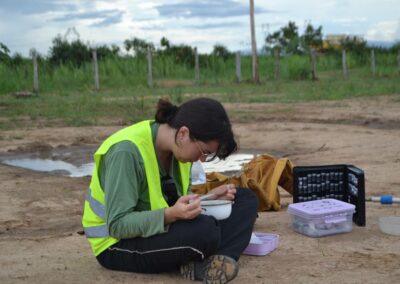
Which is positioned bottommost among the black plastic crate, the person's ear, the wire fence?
the black plastic crate

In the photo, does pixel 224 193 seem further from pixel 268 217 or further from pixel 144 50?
pixel 144 50

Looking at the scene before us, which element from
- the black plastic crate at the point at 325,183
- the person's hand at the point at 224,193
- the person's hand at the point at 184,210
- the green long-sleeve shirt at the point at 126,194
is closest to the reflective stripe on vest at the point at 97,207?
the green long-sleeve shirt at the point at 126,194

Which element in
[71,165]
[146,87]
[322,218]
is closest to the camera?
[322,218]

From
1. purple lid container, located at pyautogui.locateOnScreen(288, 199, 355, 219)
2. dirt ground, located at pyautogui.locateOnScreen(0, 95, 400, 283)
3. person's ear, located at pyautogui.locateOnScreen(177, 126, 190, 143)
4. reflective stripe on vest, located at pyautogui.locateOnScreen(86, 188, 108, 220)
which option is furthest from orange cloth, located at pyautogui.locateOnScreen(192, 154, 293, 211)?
person's ear, located at pyautogui.locateOnScreen(177, 126, 190, 143)

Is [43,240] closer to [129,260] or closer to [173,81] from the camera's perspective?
[129,260]

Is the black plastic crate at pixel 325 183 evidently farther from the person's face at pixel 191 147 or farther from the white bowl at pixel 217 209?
the person's face at pixel 191 147

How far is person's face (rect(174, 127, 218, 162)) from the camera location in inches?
110

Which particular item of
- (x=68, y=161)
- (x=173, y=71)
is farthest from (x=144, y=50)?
(x=68, y=161)

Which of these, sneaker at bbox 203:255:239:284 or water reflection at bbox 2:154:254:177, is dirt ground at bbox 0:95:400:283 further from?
water reflection at bbox 2:154:254:177

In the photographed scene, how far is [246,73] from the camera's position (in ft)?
84.5

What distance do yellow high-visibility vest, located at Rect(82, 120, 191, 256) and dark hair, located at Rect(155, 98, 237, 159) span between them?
0.19 metres

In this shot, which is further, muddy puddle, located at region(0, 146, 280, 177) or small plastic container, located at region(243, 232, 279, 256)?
muddy puddle, located at region(0, 146, 280, 177)

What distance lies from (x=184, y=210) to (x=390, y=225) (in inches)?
69.2

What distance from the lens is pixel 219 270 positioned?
10.2 ft
